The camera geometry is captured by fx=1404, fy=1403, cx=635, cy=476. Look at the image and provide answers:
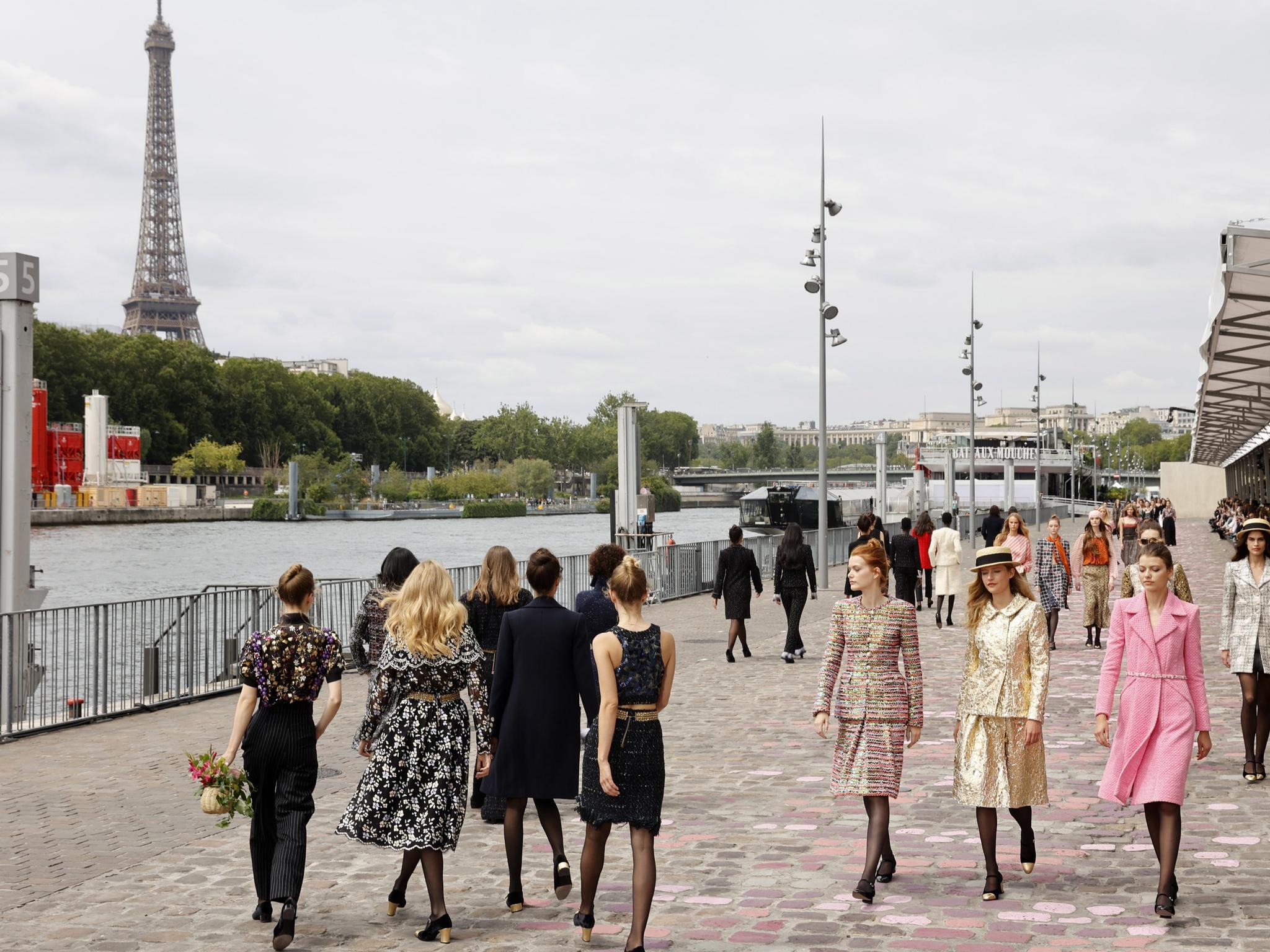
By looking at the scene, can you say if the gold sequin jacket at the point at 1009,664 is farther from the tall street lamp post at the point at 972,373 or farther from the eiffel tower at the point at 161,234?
the eiffel tower at the point at 161,234

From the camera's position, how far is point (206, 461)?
112 m

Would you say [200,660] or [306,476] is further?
[306,476]

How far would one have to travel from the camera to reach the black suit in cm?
621

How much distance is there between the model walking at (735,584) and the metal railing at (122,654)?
4.77 m

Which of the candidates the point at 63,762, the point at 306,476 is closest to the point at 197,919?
the point at 63,762

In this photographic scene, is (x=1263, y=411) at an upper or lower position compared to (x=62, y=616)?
upper

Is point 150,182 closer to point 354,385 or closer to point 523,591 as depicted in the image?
point 354,385

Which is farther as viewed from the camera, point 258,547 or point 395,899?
point 258,547

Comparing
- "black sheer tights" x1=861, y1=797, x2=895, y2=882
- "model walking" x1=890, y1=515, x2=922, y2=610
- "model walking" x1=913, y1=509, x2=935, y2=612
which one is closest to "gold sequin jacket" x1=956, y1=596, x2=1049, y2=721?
"black sheer tights" x1=861, y1=797, x2=895, y2=882

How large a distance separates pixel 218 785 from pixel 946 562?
15.3 m

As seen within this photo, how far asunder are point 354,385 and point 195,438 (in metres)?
23.4

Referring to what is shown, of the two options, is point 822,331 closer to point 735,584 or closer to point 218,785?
point 735,584

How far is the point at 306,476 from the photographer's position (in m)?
119

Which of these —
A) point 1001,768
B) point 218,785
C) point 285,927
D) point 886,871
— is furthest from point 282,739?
point 1001,768
